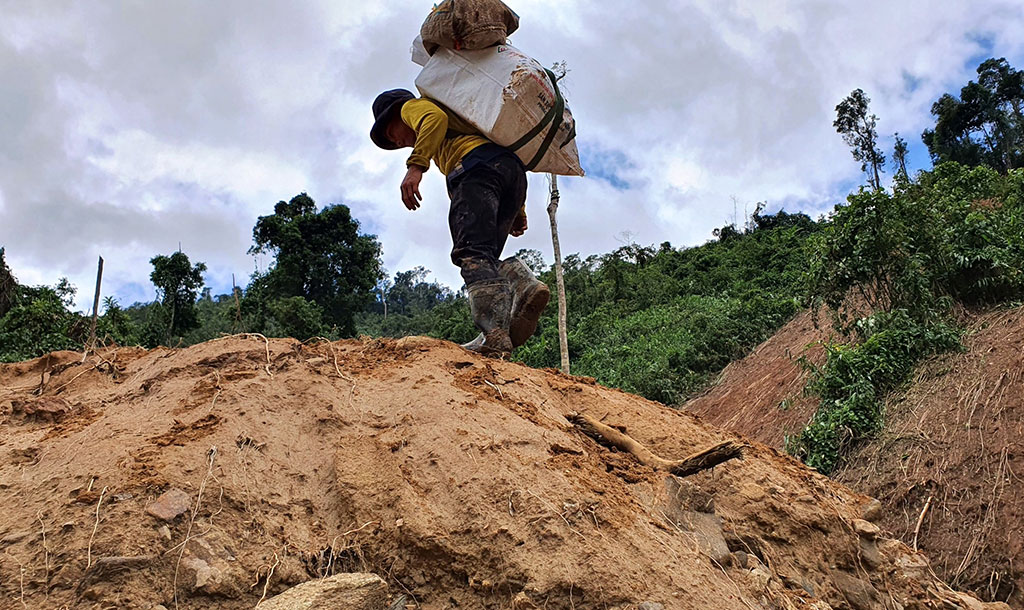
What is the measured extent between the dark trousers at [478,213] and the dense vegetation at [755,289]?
3.48 feet

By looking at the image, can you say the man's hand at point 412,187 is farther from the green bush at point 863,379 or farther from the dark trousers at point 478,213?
the green bush at point 863,379

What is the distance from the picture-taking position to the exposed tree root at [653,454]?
7.17 feet

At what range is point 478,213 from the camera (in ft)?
10.0

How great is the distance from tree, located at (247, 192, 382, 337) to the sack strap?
60.8 feet

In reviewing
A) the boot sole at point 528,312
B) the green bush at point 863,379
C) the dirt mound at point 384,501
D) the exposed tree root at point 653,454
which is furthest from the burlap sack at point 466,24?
the green bush at point 863,379

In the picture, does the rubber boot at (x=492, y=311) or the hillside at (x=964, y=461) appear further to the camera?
the hillside at (x=964, y=461)

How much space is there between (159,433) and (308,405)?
1.46 ft

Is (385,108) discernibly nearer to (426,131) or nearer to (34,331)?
(426,131)

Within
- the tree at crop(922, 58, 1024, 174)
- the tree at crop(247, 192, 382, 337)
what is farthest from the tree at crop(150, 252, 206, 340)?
the tree at crop(922, 58, 1024, 174)

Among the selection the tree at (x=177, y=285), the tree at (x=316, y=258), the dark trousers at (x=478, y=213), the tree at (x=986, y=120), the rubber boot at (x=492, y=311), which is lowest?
the rubber boot at (x=492, y=311)

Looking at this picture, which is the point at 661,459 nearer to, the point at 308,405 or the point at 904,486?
the point at 308,405

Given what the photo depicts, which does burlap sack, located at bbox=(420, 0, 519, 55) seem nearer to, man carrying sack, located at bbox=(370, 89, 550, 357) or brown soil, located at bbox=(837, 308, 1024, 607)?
man carrying sack, located at bbox=(370, 89, 550, 357)

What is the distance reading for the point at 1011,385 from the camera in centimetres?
451

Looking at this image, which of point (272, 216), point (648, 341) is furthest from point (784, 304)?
point (272, 216)
